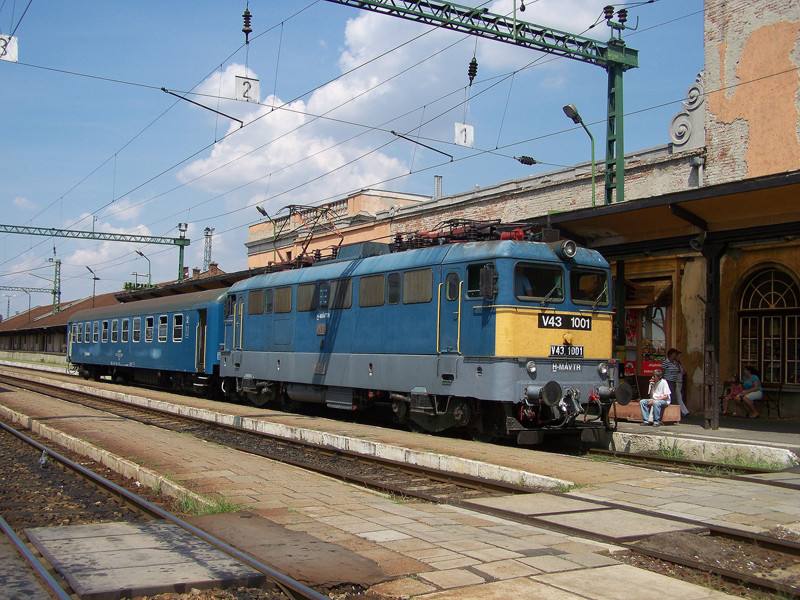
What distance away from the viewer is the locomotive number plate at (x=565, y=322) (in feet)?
41.0

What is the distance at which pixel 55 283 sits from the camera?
70688 mm

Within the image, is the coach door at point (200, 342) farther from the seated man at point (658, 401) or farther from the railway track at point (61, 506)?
the seated man at point (658, 401)

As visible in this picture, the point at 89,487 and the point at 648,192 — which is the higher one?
the point at 648,192

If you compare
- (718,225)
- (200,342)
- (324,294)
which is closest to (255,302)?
(324,294)

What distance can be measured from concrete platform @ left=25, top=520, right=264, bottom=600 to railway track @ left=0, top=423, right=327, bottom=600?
85 mm

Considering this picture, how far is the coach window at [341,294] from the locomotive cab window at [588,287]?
4.82m

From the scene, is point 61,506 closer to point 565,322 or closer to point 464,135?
point 565,322

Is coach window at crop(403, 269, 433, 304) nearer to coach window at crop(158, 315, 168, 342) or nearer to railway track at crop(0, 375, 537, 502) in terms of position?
railway track at crop(0, 375, 537, 502)

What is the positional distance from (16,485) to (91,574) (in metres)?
5.55

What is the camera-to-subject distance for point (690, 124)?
70.1 feet

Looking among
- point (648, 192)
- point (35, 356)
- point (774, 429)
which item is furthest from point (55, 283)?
point (774, 429)

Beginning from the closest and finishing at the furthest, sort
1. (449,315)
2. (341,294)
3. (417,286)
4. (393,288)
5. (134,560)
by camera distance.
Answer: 1. (134,560)
2. (449,315)
3. (417,286)
4. (393,288)
5. (341,294)

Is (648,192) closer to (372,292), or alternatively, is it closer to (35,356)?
(372,292)

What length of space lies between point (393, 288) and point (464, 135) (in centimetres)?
528
